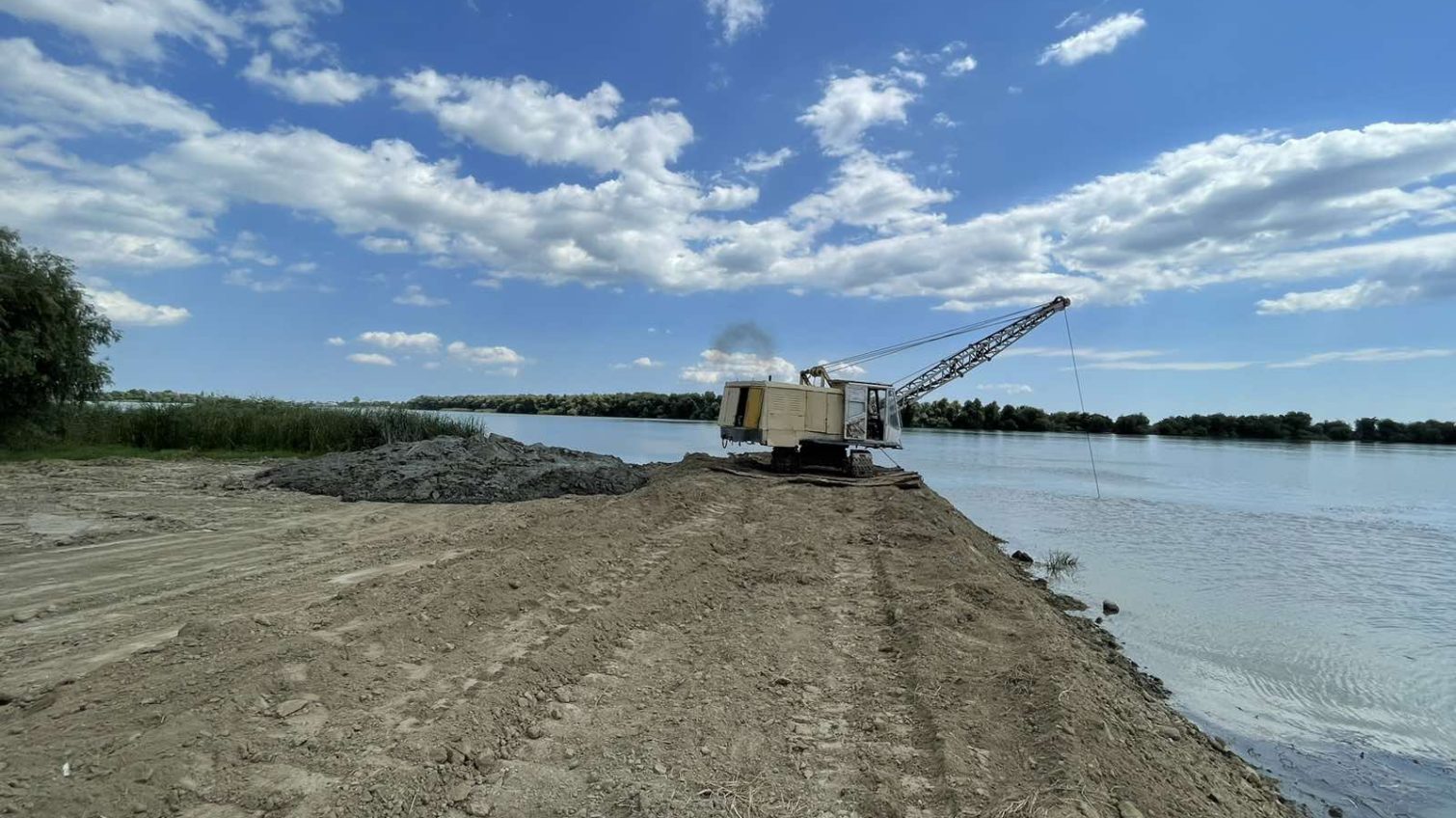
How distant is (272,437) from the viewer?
2594 centimetres

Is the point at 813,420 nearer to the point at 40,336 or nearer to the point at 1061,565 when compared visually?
the point at 1061,565

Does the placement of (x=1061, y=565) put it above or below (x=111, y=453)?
below

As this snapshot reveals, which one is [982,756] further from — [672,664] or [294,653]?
[294,653]

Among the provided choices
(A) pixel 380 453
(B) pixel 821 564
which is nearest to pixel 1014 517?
(B) pixel 821 564

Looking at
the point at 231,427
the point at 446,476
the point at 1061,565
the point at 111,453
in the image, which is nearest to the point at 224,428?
the point at 231,427

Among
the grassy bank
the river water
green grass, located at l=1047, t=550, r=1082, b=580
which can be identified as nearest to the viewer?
the river water

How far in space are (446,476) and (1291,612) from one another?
16.8 m

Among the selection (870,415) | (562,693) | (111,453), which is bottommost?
(562,693)

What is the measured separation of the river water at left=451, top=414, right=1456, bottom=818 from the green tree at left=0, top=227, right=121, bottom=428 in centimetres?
2660

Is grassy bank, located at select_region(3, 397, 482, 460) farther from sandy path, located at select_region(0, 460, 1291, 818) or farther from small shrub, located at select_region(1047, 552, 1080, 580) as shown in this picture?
small shrub, located at select_region(1047, 552, 1080, 580)

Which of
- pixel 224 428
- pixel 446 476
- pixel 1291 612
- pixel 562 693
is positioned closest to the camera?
pixel 562 693

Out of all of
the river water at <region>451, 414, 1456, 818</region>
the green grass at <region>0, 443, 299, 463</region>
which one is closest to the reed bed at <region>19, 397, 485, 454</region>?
the green grass at <region>0, 443, 299, 463</region>

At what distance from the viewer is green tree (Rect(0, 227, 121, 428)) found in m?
19.8

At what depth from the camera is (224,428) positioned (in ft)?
83.7
